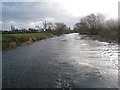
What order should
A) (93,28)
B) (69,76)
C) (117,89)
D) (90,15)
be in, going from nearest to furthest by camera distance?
1. (117,89)
2. (69,76)
3. (93,28)
4. (90,15)

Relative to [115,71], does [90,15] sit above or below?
above

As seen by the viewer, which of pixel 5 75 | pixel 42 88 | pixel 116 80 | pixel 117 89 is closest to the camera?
pixel 117 89

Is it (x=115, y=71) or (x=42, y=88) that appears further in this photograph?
(x=115, y=71)

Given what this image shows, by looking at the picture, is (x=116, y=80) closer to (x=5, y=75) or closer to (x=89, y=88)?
(x=89, y=88)

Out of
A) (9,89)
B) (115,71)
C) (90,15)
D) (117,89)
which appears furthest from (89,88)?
(90,15)

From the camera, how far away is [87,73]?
1042cm

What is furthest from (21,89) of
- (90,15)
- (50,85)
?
(90,15)

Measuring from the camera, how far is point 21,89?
8.08 m

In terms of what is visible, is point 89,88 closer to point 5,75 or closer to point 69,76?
point 69,76

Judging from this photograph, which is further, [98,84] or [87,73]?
[87,73]

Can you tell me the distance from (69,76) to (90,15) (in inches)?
2812

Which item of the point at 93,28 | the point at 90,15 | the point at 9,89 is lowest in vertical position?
the point at 9,89

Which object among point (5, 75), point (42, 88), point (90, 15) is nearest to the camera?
point (42, 88)

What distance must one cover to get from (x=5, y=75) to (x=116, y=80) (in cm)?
808
